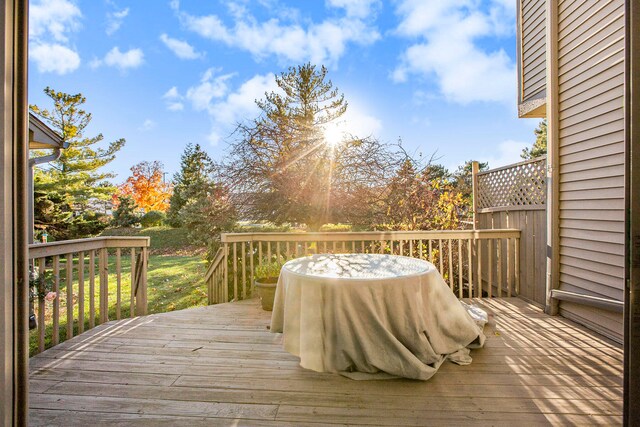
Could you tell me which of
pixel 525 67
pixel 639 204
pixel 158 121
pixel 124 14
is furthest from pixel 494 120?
pixel 158 121

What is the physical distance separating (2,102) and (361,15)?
586 centimetres

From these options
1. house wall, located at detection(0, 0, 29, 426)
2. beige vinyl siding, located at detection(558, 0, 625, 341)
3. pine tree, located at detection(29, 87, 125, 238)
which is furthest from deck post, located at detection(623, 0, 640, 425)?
pine tree, located at detection(29, 87, 125, 238)

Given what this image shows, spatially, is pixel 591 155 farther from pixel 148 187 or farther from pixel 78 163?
pixel 148 187

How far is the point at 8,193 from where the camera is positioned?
1.02 m

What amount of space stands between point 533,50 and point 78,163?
→ 15.5m

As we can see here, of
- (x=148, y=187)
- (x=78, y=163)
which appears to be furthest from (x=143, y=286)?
(x=148, y=187)

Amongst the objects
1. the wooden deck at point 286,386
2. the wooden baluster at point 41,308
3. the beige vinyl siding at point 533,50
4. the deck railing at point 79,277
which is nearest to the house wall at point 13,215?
the wooden deck at point 286,386

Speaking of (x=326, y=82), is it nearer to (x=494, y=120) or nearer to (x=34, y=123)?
(x=34, y=123)

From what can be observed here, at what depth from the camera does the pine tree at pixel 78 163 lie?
12.3m

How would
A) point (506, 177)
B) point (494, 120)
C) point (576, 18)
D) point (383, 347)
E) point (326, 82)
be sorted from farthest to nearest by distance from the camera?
1. point (494, 120)
2. point (326, 82)
3. point (506, 177)
4. point (576, 18)
5. point (383, 347)

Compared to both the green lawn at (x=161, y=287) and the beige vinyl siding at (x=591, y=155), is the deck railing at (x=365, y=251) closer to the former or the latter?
the beige vinyl siding at (x=591, y=155)

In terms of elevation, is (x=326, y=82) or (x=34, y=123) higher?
(x=326, y=82)

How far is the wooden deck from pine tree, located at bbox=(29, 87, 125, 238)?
1130cm

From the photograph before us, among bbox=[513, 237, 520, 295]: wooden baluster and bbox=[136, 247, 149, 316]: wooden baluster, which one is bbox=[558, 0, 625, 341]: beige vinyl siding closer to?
bbox=[513, 237, 520, 295]: wooden baluster
